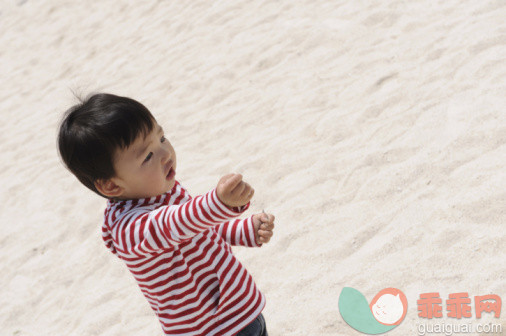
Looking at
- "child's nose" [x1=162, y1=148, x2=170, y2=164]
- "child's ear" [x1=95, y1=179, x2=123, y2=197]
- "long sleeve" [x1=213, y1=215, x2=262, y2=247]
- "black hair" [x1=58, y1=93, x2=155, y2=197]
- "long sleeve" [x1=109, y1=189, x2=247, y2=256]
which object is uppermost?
"black hair" [x1=58, y1=93, x2=155, y2=197]

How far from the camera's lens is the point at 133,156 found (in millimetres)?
1560

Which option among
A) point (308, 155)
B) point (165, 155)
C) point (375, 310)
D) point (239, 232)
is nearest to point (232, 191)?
point (165, 155)

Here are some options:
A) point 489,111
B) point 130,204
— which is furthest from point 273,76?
point 130,204

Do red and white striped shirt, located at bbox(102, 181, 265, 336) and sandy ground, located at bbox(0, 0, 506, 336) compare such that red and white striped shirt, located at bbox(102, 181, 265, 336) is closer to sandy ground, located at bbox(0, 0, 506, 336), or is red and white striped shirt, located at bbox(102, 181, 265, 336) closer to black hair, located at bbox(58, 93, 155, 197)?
black hair, located at bbox(58, 93, 155, 197)

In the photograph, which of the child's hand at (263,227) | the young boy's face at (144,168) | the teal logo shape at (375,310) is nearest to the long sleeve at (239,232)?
the child's hand at (263,227)

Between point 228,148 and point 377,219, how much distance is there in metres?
1.43

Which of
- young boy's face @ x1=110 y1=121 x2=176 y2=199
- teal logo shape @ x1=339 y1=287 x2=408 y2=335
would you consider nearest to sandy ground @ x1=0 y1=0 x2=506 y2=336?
teal logo shape @ x1=339 y1=287 x2=408 y2=335

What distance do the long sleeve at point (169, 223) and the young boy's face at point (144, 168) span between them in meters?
0.08

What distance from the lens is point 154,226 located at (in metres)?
1.46

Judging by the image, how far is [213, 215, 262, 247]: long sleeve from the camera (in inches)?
69.7

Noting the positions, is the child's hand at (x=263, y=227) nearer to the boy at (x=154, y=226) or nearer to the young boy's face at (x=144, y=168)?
the boy at (x=154, y=226)

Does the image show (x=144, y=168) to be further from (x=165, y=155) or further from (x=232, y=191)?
(x=232, y=191)

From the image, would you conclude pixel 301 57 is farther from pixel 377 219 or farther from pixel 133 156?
pixel 133 156

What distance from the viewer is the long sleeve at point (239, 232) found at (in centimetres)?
177
